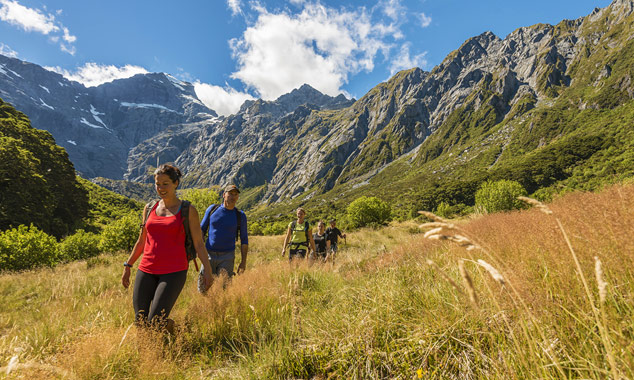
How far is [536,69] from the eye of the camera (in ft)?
614

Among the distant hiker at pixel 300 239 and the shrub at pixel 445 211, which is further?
the shrub at pixel 445 211

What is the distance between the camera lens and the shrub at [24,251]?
34.3 feet

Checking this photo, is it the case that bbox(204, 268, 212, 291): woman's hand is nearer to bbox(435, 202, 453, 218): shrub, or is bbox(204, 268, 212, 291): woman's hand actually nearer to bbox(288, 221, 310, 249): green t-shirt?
bbox(288, 221, 310, 249): green t-shirt

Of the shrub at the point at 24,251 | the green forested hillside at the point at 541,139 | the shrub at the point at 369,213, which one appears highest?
the green forested hillside at the point at 541,139

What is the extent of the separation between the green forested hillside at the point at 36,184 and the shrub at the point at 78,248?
3356 millimetres

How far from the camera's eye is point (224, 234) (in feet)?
15.1

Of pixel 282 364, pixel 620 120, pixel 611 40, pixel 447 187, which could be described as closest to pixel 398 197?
pixel 447 187

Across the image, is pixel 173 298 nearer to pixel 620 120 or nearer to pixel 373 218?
pixel 373 218

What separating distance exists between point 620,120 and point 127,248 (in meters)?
176

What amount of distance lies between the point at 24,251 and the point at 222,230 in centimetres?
1271

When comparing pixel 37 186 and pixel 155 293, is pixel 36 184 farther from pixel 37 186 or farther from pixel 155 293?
pixel 155 293

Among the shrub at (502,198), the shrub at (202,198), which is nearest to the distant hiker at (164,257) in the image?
the shrub at (202,198)

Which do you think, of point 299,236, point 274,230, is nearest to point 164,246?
point 299,236

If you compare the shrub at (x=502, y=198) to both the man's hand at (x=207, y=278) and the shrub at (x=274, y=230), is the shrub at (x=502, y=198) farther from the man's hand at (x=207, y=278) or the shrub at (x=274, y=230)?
the man's hand at (x=207, y=278)
